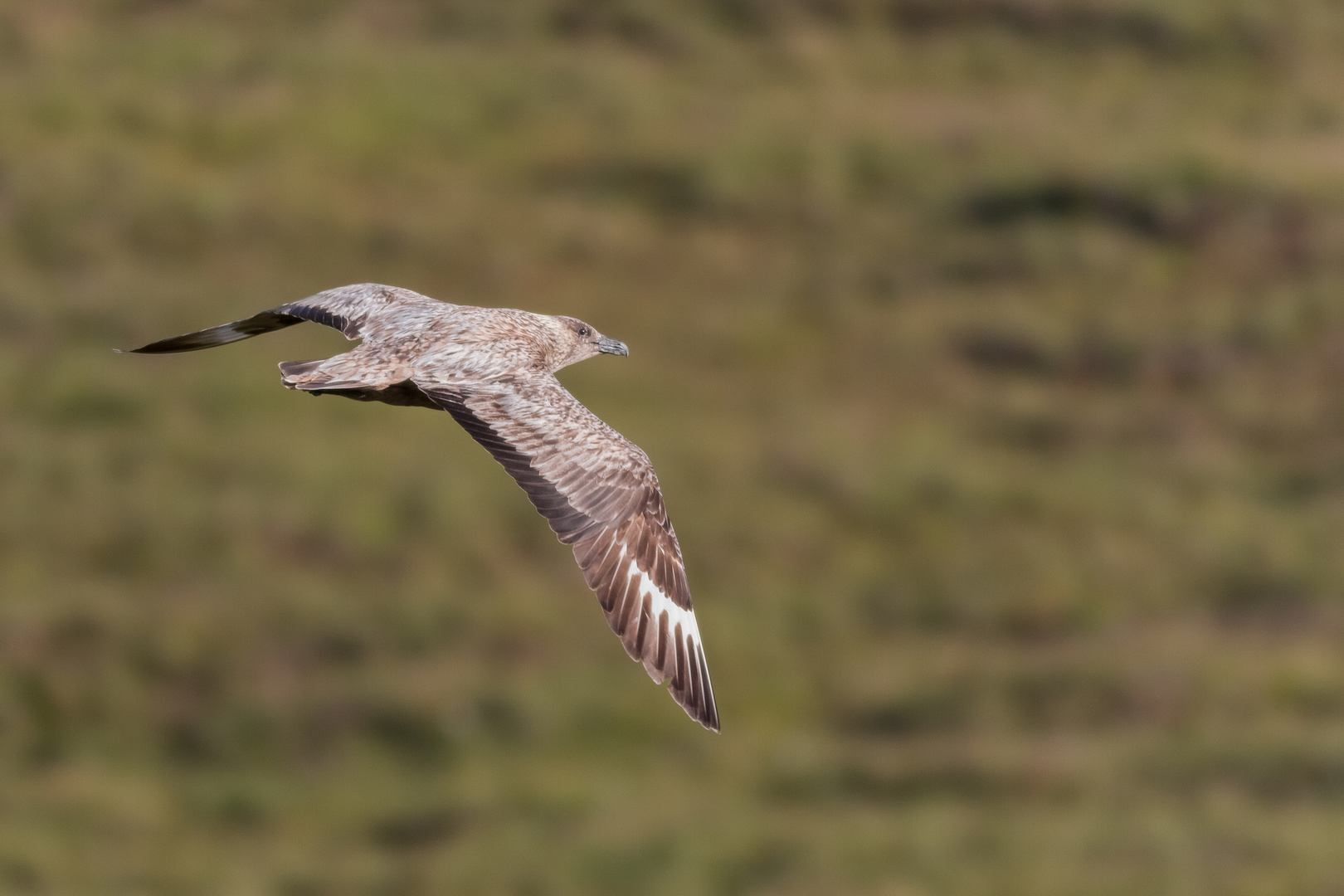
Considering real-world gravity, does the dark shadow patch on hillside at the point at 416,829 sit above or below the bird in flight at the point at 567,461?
below

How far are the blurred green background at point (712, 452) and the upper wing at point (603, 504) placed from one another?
61.5 ft

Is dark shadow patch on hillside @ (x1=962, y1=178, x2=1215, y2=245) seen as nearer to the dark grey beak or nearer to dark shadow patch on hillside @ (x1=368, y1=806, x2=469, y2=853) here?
dark shadow patch on hillside @ (x1=368, y1=806, x2=469, y2=853)

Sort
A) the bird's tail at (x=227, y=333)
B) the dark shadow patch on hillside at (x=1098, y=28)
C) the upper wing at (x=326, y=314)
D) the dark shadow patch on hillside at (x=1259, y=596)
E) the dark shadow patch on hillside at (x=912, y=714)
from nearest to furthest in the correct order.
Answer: the upper wing at (x=326, y=314) → the bird's tail at (x=227, y=333) → the dark shadow patch on hillside at (x=912, y=714) → the dark shadow patch on hillside at (x=1259, y=596) → the dark shadow patch on hillside at (x=1098, y=28)

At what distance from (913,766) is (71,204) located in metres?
21.2

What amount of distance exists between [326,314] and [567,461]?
2564 millimetres

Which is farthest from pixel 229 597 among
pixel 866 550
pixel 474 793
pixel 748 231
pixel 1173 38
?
pixel 1173 38

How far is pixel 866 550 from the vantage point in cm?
3722

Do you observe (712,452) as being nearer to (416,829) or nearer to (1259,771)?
(416,829)

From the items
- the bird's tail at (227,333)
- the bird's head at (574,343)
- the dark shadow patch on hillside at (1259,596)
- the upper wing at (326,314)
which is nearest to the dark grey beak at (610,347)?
the bird's head at (574,343)

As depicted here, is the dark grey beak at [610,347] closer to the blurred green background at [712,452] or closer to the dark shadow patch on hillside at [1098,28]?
the blurred green background at [712,452]

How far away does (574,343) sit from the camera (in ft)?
39.0

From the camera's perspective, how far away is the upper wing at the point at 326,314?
1180 cm

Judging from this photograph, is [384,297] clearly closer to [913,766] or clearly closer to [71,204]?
[913,766]

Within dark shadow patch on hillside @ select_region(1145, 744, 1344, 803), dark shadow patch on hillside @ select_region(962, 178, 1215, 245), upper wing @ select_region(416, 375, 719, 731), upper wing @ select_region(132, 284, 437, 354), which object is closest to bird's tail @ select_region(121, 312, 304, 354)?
upper wing @ select_region(132, 284, 437, 354)
